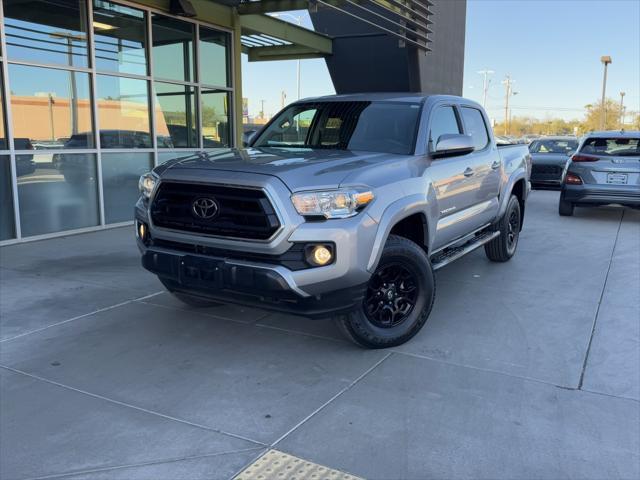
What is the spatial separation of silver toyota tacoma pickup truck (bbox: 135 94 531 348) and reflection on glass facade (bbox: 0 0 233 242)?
14.3ft

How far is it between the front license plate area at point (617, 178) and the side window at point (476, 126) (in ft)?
16.2

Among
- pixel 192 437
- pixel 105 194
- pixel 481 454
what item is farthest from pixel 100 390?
pixel 105 194

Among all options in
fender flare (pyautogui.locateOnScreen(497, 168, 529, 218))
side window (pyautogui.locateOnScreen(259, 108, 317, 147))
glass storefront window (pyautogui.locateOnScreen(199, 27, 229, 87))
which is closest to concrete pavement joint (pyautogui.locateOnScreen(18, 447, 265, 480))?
side window (pyautogui.locateOnScreen(259, 108, 317, 147))

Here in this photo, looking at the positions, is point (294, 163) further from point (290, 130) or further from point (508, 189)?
point (508, 189)

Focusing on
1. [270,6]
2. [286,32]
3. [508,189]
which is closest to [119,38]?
[270,6]

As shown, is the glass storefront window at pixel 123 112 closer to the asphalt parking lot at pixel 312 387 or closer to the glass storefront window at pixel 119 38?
the glass storefront window at pixel 119 38

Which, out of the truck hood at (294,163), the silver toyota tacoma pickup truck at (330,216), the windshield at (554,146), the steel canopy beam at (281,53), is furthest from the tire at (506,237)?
the windshield at (554,146)

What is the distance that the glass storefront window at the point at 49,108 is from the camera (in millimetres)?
7746

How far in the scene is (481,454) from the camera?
2.90 metres

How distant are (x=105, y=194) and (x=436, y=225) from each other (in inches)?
248

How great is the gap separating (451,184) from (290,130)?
163 cm

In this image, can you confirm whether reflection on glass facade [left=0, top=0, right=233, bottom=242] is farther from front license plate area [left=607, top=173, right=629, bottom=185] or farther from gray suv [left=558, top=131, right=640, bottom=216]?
front license plate area [left=607, top=173, right=629, bottom=185]

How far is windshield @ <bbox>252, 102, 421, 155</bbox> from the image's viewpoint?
188 inches

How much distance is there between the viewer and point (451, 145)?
455 cm
